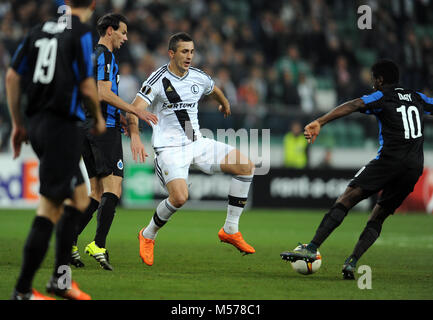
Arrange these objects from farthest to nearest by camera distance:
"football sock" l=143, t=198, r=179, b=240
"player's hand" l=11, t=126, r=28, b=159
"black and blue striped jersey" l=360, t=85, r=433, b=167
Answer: "football sock" l=143, t=198, r=179, b=240 → "black and blue striped jersey" l=360, t=85, r=433, b=167 → "player's hand" l=11, t=126, r=28, b=159

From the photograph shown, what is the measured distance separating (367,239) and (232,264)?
1693mm

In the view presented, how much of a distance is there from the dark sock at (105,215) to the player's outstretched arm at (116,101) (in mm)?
1003

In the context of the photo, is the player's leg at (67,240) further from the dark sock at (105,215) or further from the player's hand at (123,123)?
the player's hand at (123,123)

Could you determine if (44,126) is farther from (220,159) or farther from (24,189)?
(24,189)

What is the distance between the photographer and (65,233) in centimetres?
571

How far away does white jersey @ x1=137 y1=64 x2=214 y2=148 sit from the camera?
28.7 feet

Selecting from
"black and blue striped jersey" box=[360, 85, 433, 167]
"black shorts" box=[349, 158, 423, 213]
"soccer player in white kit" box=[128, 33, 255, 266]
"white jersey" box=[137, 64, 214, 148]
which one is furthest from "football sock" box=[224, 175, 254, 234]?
"black and blue striped jersey" box=[360, 85, 433, 167]

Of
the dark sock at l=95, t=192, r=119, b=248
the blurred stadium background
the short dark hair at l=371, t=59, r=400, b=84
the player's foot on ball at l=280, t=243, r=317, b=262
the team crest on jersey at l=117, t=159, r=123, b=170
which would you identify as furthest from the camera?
the blurred stadium background

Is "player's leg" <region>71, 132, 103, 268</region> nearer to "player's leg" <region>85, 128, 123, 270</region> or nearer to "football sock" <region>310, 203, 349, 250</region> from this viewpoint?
"player's leg" <region>85, 128, 123, 270</region>

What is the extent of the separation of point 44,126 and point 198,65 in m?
13.5

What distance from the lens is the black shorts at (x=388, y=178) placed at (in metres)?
7.56

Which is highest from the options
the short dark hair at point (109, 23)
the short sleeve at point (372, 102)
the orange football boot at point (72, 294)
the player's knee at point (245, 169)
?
the short dark hair at point (109, 23)

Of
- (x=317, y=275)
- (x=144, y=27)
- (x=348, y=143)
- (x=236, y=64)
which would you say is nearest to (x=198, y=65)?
(x=236, y=64)

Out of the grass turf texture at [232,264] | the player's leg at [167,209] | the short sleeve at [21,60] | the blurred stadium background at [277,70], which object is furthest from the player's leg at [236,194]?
the blurred stadium background at [277,70]
